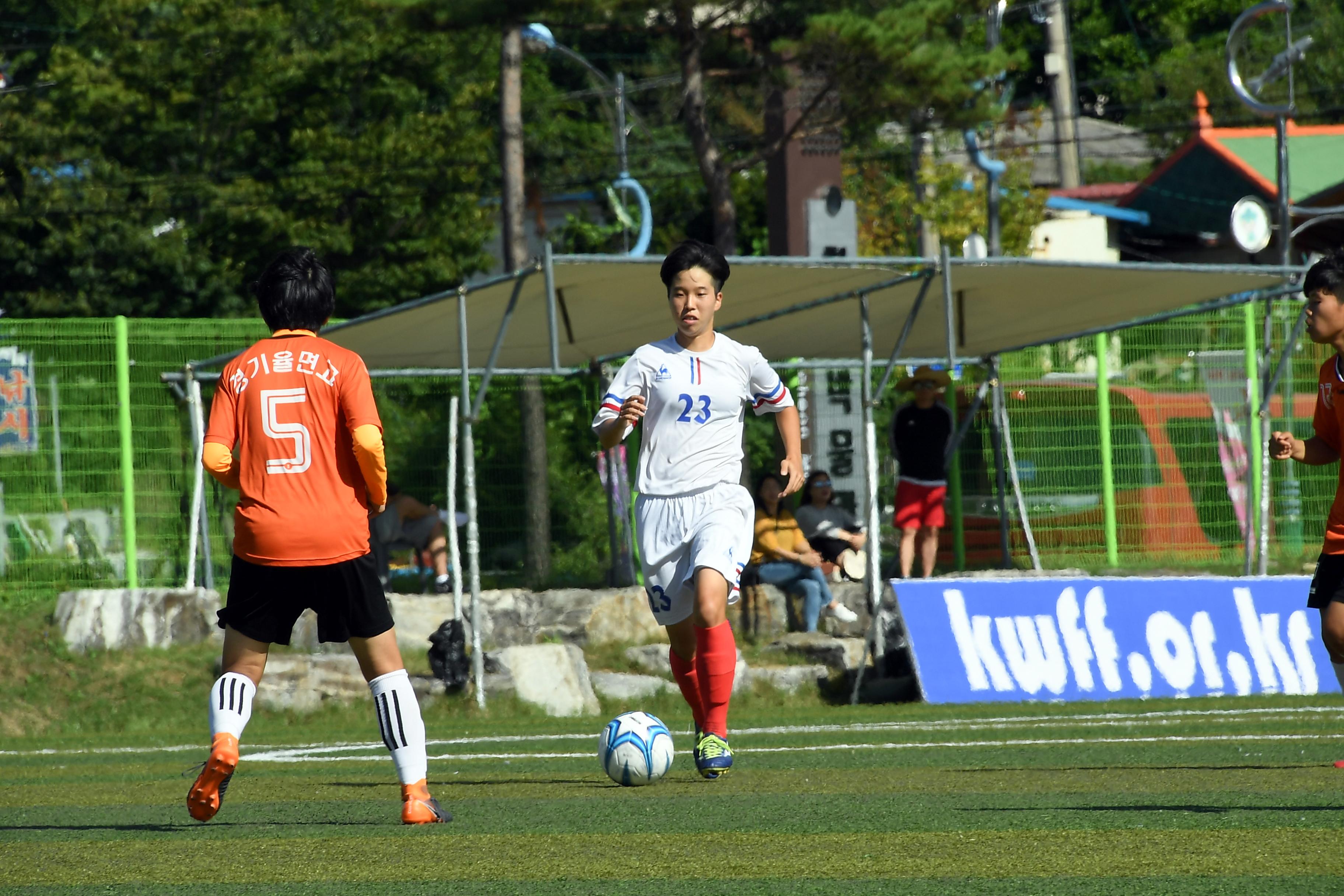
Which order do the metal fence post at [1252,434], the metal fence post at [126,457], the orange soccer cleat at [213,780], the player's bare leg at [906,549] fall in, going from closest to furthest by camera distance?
the orange soccer cleat at [213,780], the metal fence post at [126,457], the metal fence post at [1252,434], the player's bare leg at [906,549]

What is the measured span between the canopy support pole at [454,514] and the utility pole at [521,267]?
3.88 ft

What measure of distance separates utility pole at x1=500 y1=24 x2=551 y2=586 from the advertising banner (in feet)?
14.4

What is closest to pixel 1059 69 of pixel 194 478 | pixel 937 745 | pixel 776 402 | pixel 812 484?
pixel 812 484

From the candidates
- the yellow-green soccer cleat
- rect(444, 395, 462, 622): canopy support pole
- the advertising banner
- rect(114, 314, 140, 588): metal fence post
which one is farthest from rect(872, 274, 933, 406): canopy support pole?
the yellow-green soccer cleat

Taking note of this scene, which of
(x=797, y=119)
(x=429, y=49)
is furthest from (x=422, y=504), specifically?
(x=429, y=49)

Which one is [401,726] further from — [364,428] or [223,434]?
[223,434]

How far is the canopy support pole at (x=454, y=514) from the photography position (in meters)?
13.4

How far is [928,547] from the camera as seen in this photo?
15883 mm

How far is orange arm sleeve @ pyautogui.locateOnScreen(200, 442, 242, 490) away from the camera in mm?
5840

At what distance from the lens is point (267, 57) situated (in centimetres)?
3297

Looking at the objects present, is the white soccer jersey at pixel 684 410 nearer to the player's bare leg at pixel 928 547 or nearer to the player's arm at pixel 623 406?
the player's arm at pixel 623 406

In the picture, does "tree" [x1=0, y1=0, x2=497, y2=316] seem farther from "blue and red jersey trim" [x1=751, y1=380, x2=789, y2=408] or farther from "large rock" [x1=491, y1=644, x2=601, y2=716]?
"blue and red jersey trim" [x1=751, y1=380, x2=789, y2=408]

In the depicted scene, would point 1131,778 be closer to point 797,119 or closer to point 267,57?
point 797,119

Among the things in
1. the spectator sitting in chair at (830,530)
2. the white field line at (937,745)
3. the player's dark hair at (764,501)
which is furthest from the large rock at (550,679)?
the white field line at (937,745)
